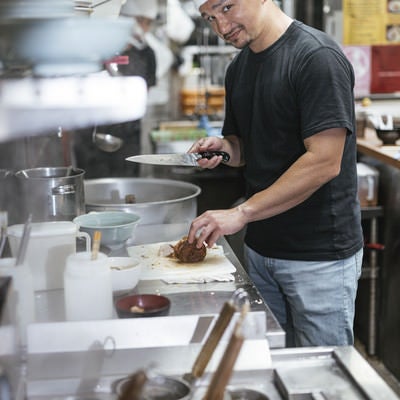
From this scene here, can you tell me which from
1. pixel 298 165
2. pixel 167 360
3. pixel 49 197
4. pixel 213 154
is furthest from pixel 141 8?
pixel 167 360

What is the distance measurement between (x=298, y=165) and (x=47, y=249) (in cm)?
84

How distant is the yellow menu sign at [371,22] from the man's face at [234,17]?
3.27m

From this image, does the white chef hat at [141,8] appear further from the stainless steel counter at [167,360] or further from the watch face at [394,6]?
the stainless steel counter at [167,360]

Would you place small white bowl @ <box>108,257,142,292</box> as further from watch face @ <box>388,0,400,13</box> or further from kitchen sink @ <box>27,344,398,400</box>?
watch face @ <box>388,0,400,13</box>

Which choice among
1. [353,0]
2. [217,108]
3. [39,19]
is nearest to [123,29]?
[39,19]

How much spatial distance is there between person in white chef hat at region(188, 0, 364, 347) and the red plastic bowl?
1.35ft

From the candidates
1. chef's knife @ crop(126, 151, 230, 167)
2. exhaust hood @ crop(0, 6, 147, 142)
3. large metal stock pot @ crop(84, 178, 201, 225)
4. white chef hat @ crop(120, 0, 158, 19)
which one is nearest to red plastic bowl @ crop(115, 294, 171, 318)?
exhaust hood @ crop(0, 6, 147, 142)

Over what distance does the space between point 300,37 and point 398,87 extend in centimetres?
358

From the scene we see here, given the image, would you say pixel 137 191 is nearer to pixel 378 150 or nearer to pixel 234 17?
pixel 234 17

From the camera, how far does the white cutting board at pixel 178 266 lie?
2225 mm

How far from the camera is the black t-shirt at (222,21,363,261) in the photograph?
2.29 metres

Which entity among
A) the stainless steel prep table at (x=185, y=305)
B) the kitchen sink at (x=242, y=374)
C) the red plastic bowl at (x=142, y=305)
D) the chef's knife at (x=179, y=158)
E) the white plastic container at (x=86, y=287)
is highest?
the chef's knife at (x=179, y=158)

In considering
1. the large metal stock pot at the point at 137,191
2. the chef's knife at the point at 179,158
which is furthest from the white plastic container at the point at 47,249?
the large metal stock pot at the point at 137,191

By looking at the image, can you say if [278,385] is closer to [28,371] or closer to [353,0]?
[28,371]
